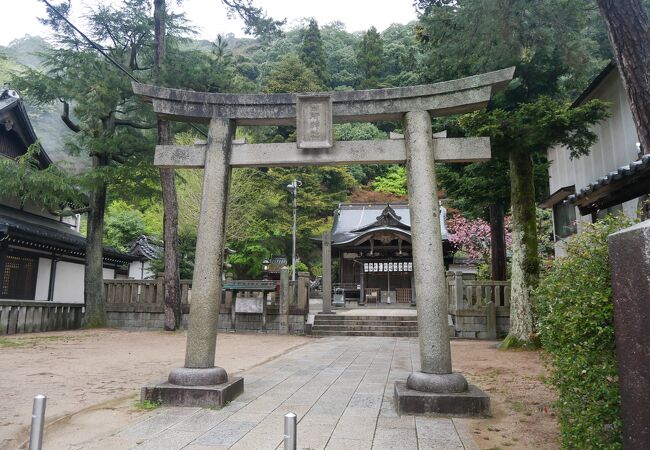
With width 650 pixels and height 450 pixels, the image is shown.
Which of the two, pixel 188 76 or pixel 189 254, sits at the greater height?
pixel 188 76

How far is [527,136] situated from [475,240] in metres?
15.6

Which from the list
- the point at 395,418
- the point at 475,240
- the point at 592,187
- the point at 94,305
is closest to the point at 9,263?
the point at 94,305

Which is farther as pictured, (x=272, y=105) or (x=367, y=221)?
(x=367, y=221)

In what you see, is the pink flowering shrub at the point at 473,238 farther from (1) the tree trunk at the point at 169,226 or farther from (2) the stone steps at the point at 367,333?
(1) the tree trunk at the point at 169,226

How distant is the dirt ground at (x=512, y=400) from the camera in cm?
423

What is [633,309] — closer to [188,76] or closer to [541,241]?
[188,76]

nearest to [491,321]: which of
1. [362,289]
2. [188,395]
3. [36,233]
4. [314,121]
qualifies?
[314,121]

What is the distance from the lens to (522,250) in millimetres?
10938

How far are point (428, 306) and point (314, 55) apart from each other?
4335cm

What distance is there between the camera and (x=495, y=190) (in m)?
13.9

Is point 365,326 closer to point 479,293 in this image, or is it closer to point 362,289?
point 479,293

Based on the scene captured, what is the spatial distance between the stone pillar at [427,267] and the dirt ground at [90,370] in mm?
3428

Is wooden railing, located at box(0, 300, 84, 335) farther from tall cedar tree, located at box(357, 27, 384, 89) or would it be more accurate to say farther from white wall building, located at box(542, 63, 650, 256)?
tall cedar tree, located at box(357, 27, 384, 89)

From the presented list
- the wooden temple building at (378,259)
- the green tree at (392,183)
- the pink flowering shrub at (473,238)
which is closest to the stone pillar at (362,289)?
the wooden temple building at (378,259)
